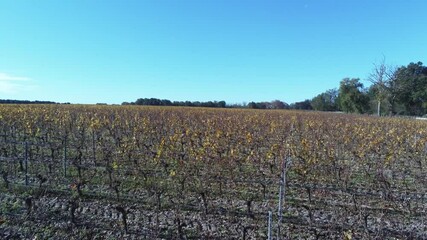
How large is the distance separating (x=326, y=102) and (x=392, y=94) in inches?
1261

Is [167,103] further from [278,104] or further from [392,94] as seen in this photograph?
[392,94]

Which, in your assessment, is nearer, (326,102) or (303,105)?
(326,102)

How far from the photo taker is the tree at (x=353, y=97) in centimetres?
4716

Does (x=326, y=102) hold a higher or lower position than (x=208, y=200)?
higher

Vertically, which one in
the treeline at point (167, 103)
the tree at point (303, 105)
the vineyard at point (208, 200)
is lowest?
the vineyard at point (208, 200)

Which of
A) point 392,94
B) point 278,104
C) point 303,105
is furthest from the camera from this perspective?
point 303,105

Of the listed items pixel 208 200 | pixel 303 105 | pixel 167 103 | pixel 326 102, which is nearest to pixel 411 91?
pixel 326 102

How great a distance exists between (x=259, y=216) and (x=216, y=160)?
2433 mm

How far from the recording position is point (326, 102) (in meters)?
74.2

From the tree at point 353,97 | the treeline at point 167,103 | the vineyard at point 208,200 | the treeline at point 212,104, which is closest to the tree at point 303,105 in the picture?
the treeline at point 212,104

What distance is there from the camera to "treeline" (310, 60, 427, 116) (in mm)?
41938

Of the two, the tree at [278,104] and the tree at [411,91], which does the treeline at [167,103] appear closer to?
the tree at [278,104]

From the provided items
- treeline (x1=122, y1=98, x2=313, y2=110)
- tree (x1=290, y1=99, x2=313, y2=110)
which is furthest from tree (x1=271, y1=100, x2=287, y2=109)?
tree (x1=290, y1=99, x2=313, y2=110)

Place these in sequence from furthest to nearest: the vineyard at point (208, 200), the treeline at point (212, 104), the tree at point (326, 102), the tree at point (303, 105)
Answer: the tree at point (303, 105), the tree at point (326, 102), the treeline at point (212, 104), the vineyard at point (208, 200)
